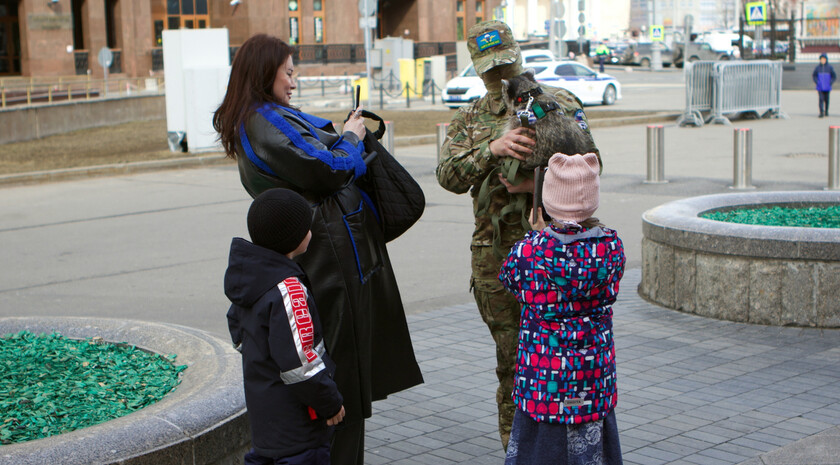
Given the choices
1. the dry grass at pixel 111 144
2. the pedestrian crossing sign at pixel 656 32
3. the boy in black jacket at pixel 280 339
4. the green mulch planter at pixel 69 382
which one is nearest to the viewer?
the boy in black jacket at pixel 280 339

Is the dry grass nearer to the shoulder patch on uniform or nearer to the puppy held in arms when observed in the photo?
the shoulder patch on uniform

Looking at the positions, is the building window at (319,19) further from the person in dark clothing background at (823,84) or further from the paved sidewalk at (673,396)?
the paved sidewalk at (673,396)

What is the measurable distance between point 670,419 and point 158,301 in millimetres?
4612

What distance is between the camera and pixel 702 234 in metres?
6.89

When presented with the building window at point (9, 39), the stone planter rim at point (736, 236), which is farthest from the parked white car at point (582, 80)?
the building window at point (9, 39)

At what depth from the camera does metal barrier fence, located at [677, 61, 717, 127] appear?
23.9m

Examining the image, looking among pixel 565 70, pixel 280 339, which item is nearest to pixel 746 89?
pixel 565 70

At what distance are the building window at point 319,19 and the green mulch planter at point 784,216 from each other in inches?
1973

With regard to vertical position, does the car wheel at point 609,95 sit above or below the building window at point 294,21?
below

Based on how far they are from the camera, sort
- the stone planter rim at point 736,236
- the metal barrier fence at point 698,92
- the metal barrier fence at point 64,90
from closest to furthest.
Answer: the stone planter rim at point 736,236, the metal barrier fence at point 698,92, the metal barrier fence at point 64,90

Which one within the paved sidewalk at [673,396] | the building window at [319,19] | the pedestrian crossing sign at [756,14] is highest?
the building window at [319,19]

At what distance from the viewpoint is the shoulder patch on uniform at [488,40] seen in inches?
161

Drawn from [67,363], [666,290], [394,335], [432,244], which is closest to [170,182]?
[432,244]

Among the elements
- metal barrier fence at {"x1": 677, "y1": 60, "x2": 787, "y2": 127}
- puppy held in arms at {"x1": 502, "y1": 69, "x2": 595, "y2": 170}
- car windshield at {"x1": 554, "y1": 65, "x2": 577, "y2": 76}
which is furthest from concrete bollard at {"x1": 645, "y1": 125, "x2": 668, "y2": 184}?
car windshield at {"x1": 554, "y1": 65, "x2": 577, "y2": 76}
